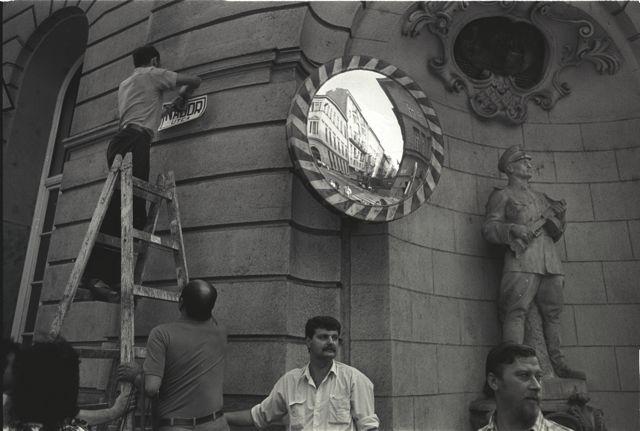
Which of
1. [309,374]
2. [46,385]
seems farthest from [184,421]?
[46,385]

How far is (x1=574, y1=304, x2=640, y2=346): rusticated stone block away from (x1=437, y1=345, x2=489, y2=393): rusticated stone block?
1540mm

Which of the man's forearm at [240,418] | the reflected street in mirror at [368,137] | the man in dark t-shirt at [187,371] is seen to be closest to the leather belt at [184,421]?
the man in dark t-shirt at [187,371]

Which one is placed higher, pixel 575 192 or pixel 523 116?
pixel 523 116

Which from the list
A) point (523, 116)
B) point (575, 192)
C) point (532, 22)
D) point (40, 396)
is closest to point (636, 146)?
point (575, 192)

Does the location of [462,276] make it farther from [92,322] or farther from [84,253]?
[92,322]

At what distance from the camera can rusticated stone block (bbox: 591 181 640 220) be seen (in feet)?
24.5

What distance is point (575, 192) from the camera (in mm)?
7633

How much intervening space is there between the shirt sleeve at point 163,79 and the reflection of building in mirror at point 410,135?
8.06 ft

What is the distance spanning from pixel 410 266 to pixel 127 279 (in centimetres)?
345

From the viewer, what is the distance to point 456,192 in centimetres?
720

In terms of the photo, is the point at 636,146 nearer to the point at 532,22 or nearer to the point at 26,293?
the point at 532,22

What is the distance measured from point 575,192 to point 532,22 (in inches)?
113

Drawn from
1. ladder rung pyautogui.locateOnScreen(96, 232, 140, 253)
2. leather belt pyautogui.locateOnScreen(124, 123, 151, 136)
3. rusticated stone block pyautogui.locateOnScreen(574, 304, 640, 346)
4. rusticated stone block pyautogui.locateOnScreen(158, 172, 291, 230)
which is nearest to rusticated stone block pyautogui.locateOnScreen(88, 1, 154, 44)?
A: leather belt pyautogui.locateOnScreen(124, 123, 151, 136)

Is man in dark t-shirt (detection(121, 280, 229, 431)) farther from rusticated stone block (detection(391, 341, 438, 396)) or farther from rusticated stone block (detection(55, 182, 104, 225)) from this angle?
rusticated stone block (detection(55, 182, 104, 225))
